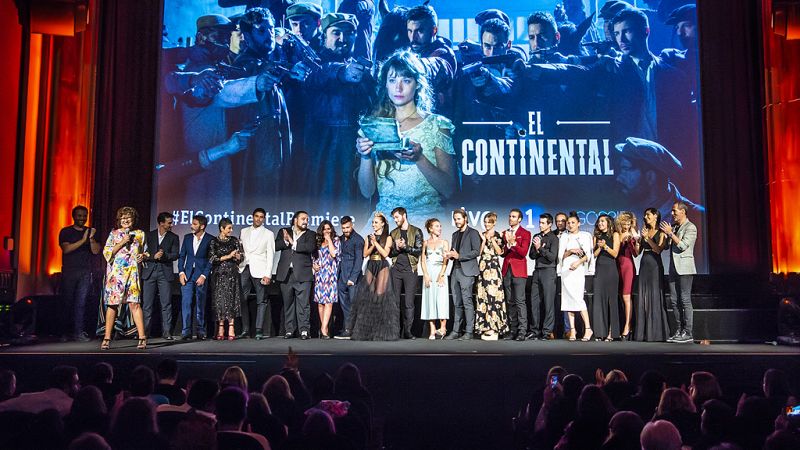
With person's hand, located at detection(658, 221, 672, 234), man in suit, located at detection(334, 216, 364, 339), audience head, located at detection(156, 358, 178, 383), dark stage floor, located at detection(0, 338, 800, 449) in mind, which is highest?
person's hand, located at detection(658, 221, 672, 234)

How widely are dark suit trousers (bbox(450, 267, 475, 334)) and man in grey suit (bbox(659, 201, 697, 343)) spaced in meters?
2.10

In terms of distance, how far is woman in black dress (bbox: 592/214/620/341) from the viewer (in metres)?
8.02

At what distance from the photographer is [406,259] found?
8242mm

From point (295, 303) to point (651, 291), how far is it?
12.8 ft

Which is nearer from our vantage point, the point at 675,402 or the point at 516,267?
the point at 675,402

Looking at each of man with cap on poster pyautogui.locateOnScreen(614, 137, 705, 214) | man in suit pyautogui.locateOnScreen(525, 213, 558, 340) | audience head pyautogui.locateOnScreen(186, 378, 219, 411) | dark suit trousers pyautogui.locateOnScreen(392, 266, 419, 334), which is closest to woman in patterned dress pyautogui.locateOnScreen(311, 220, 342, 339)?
dark suit trousers pyautogui.locateOnScreen(392, 266, 419, 334)

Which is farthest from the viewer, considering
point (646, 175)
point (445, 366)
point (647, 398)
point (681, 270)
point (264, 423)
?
point (646, 175)

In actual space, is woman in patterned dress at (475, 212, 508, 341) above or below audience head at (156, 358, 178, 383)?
above

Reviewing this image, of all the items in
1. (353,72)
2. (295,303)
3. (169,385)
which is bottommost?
(169,385)

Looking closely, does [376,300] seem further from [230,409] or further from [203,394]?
[230,409]

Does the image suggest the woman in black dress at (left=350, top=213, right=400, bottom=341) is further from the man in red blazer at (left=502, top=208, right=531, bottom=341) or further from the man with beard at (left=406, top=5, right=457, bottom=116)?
the man with beard at (left=406, top=5, right=457, bottom=116)

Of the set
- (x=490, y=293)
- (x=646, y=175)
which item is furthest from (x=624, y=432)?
(x=646, y=175)

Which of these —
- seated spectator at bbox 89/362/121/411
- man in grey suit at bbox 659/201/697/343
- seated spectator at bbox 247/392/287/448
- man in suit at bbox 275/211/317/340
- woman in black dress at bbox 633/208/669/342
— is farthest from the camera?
man in suit at bbox 275/211/317/340

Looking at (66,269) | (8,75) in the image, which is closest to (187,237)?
(66,269)
